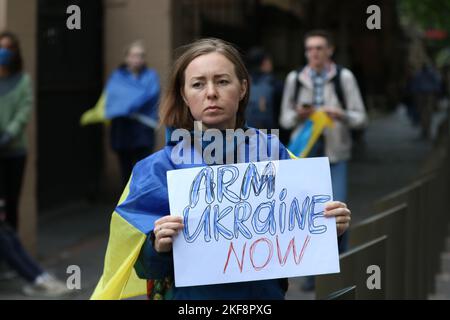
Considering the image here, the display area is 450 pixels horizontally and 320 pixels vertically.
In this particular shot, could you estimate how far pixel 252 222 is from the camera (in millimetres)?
3139

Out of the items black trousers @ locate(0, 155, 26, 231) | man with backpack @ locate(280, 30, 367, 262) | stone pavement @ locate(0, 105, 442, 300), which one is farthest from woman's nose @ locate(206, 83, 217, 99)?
black trousers @ locate(0, 155, 26, 231)

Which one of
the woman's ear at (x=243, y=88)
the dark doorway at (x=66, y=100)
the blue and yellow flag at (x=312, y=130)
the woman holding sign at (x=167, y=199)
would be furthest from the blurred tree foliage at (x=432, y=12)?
the woman holding sign at (x=167, y=199)

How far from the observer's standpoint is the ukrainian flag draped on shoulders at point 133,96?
9477mm

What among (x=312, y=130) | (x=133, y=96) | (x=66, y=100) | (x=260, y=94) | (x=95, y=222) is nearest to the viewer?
(x=312, y=130)

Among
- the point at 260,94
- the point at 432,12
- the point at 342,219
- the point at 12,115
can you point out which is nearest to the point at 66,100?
the point at 260,94

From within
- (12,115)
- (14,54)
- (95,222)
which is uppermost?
(14,54)

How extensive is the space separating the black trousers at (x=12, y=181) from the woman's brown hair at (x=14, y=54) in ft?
2.25

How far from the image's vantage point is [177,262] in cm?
303

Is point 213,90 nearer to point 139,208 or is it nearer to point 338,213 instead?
point 139,208

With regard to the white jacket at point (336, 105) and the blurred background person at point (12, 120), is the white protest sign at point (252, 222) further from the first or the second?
the blurred background person at point (12, 120)

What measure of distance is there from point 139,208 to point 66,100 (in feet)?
27.3

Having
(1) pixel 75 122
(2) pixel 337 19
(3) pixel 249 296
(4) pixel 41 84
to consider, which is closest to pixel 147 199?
(3) pixel 249 296

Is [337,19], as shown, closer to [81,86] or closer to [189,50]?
[81,86]

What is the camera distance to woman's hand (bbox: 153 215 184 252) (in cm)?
297
